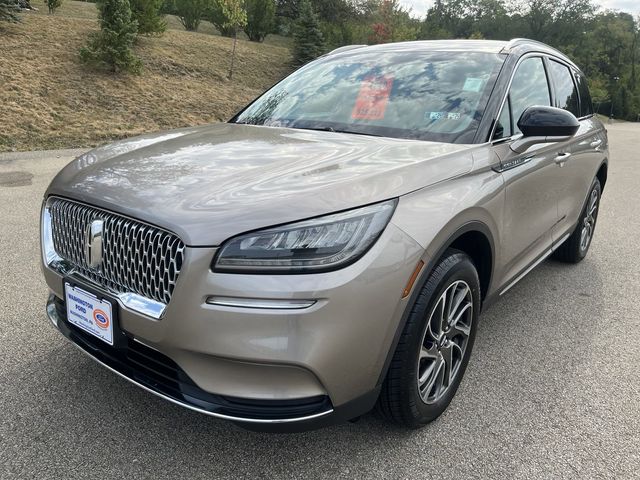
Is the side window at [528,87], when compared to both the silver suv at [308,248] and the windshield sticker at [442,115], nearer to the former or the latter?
the silver suv at [308,248]

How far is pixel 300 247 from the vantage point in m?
1.74

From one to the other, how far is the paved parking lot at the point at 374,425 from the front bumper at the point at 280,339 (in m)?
0.40

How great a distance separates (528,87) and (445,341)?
1790 mm

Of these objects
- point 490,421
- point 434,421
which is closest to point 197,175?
point 434,421

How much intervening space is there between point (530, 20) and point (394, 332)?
284ft

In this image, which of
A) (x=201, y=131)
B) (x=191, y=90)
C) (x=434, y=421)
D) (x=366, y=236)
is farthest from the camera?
(x=191, y=90)

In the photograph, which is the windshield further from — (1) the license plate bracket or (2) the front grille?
(1) the license plate bracket

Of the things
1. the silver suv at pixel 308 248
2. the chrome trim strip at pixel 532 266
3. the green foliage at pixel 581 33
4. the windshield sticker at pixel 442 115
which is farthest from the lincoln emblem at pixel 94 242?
the green foliage at pixel 581 33

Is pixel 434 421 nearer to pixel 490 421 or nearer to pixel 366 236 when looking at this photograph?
pixel 490 421

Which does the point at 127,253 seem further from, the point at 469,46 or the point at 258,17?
the point at 258,17

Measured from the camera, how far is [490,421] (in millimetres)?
2426

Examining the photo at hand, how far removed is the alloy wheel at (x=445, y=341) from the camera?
2.24m

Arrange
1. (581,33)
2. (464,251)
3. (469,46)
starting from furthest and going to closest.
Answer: (581,33)
(469,46)
(464,251)

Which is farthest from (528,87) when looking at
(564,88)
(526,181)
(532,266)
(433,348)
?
(433,348)
